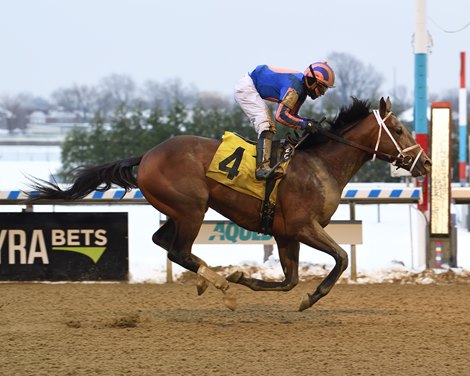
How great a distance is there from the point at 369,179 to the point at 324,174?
12943 millimetres

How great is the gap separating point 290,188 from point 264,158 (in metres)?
0.31

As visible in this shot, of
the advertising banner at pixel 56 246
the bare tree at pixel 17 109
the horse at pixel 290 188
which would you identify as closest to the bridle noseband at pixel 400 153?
the horse at pixel 290 188

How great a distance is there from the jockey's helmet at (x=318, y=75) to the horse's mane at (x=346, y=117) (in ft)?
1.51

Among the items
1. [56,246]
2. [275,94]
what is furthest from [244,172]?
[56,246]

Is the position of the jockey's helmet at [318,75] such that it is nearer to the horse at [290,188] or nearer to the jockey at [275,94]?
the jockey at [275,94]

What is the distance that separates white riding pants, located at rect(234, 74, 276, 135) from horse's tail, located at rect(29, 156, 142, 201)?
966 millimetres

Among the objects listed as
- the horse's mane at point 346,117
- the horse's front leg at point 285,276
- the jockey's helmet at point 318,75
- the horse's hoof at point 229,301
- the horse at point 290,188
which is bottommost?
the horse's hoof at point 229,301

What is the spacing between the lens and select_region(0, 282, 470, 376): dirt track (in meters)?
5.27

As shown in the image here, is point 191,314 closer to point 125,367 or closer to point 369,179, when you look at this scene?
point 125,367

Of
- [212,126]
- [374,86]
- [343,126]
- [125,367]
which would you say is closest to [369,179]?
[212,126]

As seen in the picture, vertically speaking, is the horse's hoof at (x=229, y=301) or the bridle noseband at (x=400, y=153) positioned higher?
the bridle noseband at (x=400, y=153)

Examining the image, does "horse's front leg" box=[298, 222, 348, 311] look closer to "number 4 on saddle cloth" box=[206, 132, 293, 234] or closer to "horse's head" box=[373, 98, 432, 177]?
"number 4 on saddle cloth" box=[206, 132, 293, 234]

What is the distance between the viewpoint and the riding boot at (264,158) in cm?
A: 683

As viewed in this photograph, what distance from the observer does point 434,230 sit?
32.4 ft
